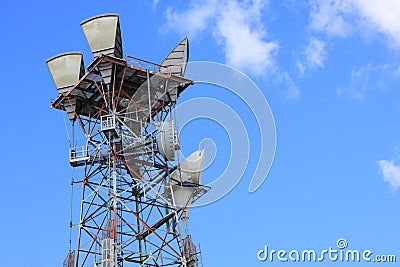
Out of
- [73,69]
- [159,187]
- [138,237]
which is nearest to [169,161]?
[159,187]

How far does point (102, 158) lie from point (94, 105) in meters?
4.97

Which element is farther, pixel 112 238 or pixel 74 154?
pixel 74 154

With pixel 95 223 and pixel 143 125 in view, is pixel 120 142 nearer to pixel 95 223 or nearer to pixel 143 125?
pixel 143 125

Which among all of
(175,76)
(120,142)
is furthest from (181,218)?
(175,76)

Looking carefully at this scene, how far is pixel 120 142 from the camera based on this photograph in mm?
63312

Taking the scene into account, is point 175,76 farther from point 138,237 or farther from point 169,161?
point 138,237

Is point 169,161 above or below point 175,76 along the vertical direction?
below

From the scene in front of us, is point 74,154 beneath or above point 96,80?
beneath

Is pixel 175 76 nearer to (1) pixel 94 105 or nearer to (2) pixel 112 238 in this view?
(1) pixel 94 105

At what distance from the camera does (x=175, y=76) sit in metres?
66.0

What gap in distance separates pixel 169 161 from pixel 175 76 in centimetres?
748

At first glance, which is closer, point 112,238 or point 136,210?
point 112,238

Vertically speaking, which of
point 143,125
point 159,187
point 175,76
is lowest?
point 159,187

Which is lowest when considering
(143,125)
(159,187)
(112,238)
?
(112,238)
